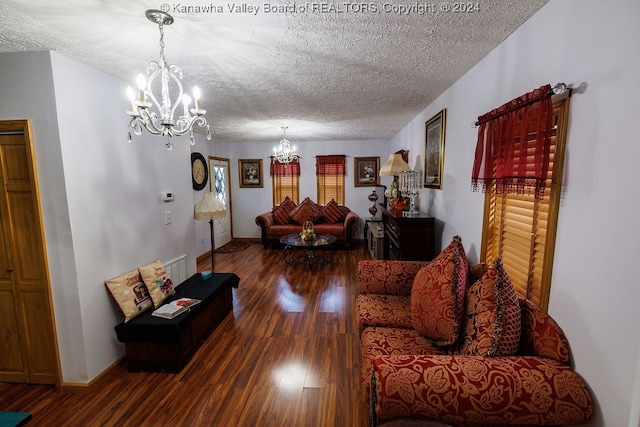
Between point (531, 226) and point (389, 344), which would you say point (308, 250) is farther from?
point (531, 226)

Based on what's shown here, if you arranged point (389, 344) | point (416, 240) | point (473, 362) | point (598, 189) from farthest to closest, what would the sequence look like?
point (416, 240) → point (389, 344) → point (473, 362) → point (598, 189)

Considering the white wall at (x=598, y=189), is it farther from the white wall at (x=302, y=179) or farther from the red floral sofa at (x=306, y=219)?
the white wall at (x=302, y=179)

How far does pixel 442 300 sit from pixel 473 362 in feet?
1.54

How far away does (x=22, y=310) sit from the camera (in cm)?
217

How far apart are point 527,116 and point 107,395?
3372 mm

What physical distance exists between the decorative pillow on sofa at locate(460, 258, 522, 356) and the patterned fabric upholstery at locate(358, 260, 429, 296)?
94cm

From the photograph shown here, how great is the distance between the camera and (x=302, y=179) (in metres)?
6.83

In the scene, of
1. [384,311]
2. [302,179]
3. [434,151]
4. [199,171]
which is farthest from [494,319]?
[302,179]

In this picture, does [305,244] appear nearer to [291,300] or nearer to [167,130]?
[291,300]

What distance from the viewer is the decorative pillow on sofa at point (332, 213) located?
6.52 meters

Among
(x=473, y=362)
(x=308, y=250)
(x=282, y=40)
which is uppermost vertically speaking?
(x=282, y=40)

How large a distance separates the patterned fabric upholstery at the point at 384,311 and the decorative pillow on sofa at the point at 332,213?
158 inches

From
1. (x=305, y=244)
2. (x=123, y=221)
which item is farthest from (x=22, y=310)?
(x=305, y=244)

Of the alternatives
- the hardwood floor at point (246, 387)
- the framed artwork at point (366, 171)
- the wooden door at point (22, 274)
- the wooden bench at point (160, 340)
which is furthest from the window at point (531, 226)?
the framed artwork at point (366, 171)
